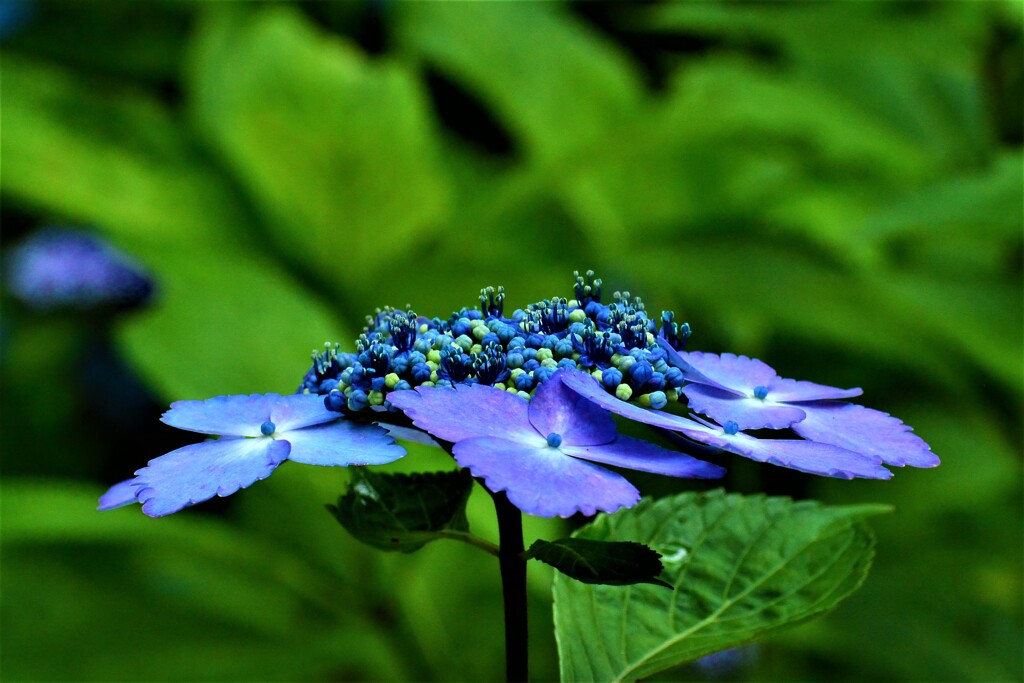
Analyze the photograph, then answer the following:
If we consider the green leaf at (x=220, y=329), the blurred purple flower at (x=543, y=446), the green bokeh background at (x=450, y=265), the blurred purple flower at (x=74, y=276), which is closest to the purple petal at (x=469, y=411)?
the blurred purple flower at (x=543, y=446)

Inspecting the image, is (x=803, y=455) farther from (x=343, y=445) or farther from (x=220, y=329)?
(x=220, y=329)

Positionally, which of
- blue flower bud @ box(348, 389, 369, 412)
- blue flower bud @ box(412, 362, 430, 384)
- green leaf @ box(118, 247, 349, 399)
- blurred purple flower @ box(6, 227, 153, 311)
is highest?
blurred purple flower @ box(6, 227, 153, 311)

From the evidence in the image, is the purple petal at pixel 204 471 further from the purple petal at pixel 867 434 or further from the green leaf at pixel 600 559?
the purple petal at pixel 867 434

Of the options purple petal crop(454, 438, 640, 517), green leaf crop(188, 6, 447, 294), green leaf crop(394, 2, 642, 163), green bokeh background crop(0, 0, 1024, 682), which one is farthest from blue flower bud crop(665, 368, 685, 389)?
green leaf crop(394, 2, 642, 163)

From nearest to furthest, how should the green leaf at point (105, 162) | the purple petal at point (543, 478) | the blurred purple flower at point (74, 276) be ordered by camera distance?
the purple petal at point (543, 478) < the green leaf at point (105, 162) < the blurred purple flower at point (74, 276)

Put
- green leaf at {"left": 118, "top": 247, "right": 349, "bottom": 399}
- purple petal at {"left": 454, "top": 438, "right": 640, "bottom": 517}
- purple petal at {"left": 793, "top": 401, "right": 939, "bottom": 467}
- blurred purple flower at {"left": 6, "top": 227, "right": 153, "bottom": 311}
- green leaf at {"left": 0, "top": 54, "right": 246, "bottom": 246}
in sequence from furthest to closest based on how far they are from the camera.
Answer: blurred purple flower at {"left": 6, "top": 227, "right": 153, "bottom": 311} < green leaf at {"left": 0, "top": 54, "right": 246, "bottom": 246} < green leaf at {"left": 118, "top": 247, "right": 349, "bottom": 399} < purple petal at {"left": 793, "top": 401, "right": 939, "bottom": 467} < purple petal at {"left": 454, "top": 438, "right": 640, "bottom": 517}

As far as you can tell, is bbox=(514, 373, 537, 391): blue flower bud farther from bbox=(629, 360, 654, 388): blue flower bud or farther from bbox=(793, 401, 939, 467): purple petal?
bbox=(793, 401, 939, 467): purple petal
